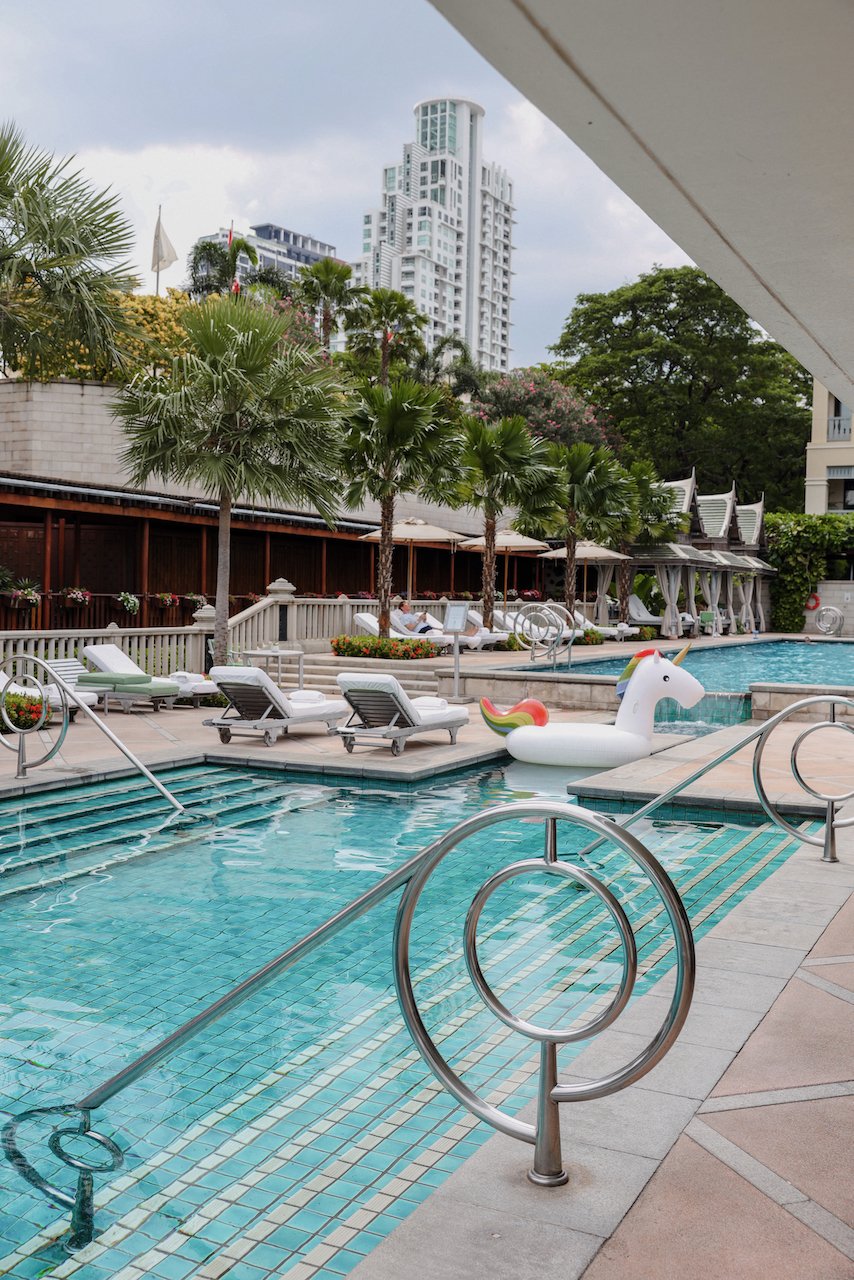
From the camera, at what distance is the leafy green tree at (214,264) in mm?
43125

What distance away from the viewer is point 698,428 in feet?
169

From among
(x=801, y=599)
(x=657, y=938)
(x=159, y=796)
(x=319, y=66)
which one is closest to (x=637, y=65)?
(x=657, y=938)

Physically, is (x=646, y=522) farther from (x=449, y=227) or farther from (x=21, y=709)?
(x=449, y=227)

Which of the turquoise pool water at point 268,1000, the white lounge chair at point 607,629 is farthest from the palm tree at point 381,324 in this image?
the turquoise pool water at point 268,1000

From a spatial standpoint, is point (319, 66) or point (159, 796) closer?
point (159, 796)

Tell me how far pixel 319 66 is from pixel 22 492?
105 m

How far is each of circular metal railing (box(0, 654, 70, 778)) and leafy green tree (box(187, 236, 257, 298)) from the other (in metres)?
32.5

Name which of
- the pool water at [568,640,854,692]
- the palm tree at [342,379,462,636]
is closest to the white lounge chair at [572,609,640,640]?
the pool water at [568,640,854,692]

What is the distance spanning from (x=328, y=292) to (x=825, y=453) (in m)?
22.4

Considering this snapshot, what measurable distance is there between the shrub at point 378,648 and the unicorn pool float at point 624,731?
8.48 metres

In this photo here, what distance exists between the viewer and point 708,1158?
2.98 metres

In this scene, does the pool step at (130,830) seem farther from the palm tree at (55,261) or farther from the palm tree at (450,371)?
the palm tree at (450,371)

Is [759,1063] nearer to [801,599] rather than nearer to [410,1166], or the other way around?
[410,1166]

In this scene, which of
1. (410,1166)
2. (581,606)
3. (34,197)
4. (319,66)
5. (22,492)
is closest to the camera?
(410,1166)
